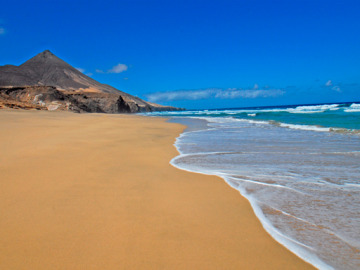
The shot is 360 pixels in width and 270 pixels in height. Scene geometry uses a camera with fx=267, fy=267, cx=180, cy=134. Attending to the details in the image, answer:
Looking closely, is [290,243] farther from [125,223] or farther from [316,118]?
[316,118]

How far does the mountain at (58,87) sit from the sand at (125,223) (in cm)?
2998

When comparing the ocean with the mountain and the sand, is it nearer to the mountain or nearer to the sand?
the sand

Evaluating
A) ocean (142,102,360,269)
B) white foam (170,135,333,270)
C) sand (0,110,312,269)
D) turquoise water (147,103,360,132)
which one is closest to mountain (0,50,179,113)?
turquoise water (147,103,360,132)

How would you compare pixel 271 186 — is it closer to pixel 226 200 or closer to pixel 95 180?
pixel 226 200

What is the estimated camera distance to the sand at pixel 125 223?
158cm

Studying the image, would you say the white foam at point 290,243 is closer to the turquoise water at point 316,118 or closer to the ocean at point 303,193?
the ocean at point 303,193

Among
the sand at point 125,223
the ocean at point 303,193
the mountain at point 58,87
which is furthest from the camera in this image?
the mountain at point 58,87

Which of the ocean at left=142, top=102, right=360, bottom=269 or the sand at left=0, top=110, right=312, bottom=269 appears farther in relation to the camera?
the ocean at left=142, top=102, right=360, bottom=269

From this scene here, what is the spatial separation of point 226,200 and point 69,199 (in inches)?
59.7

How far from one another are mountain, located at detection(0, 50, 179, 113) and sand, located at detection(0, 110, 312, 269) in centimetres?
2998

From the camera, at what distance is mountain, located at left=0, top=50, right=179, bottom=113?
37.4 metres

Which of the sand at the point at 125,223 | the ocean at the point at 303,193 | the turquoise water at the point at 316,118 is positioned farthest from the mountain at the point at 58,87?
the sand at the point at 125,223

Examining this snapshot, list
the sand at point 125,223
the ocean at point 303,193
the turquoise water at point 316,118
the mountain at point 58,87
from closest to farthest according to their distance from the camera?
the sand at point 125,223
the ocean at point 303,193
the turquoise water at point 316,118
the mountain at point 58,87

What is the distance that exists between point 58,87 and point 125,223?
323 feet
